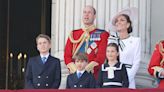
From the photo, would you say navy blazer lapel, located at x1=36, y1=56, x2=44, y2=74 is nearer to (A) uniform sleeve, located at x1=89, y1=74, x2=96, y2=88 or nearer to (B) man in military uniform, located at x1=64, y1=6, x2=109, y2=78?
(B) man in military uniform, located at x1=64, y1=6, x2=109, y2=78

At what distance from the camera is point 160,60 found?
33.8 ft

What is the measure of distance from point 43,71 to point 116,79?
1095 mm

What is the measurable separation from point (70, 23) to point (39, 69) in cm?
193

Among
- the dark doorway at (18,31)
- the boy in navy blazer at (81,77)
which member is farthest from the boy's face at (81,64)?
the dark doorway at (18,31)

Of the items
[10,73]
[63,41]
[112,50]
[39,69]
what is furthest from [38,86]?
[10,73]

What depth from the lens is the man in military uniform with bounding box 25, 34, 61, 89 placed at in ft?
33.6

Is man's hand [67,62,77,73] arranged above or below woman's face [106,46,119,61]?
below

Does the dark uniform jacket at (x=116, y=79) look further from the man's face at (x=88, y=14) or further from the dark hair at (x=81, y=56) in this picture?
the man's face at (x=88, y=14)

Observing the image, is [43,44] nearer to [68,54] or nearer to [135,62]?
[68,54]

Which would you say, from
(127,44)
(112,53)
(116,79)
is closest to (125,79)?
(116,79)

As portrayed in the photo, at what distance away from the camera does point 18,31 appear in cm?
1407

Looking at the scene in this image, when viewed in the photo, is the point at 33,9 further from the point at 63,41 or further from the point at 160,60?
the point at 160,60

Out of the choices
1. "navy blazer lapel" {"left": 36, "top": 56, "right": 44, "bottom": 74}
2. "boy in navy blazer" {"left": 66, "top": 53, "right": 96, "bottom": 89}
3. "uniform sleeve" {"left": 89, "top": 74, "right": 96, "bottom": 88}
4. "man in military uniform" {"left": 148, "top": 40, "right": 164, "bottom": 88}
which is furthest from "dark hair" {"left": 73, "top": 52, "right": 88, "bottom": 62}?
"man in military uniform" {"left": 148, "top": 40, "right": 164, "bottom": 88}

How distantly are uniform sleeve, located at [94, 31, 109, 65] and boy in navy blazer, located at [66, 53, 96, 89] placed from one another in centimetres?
38
